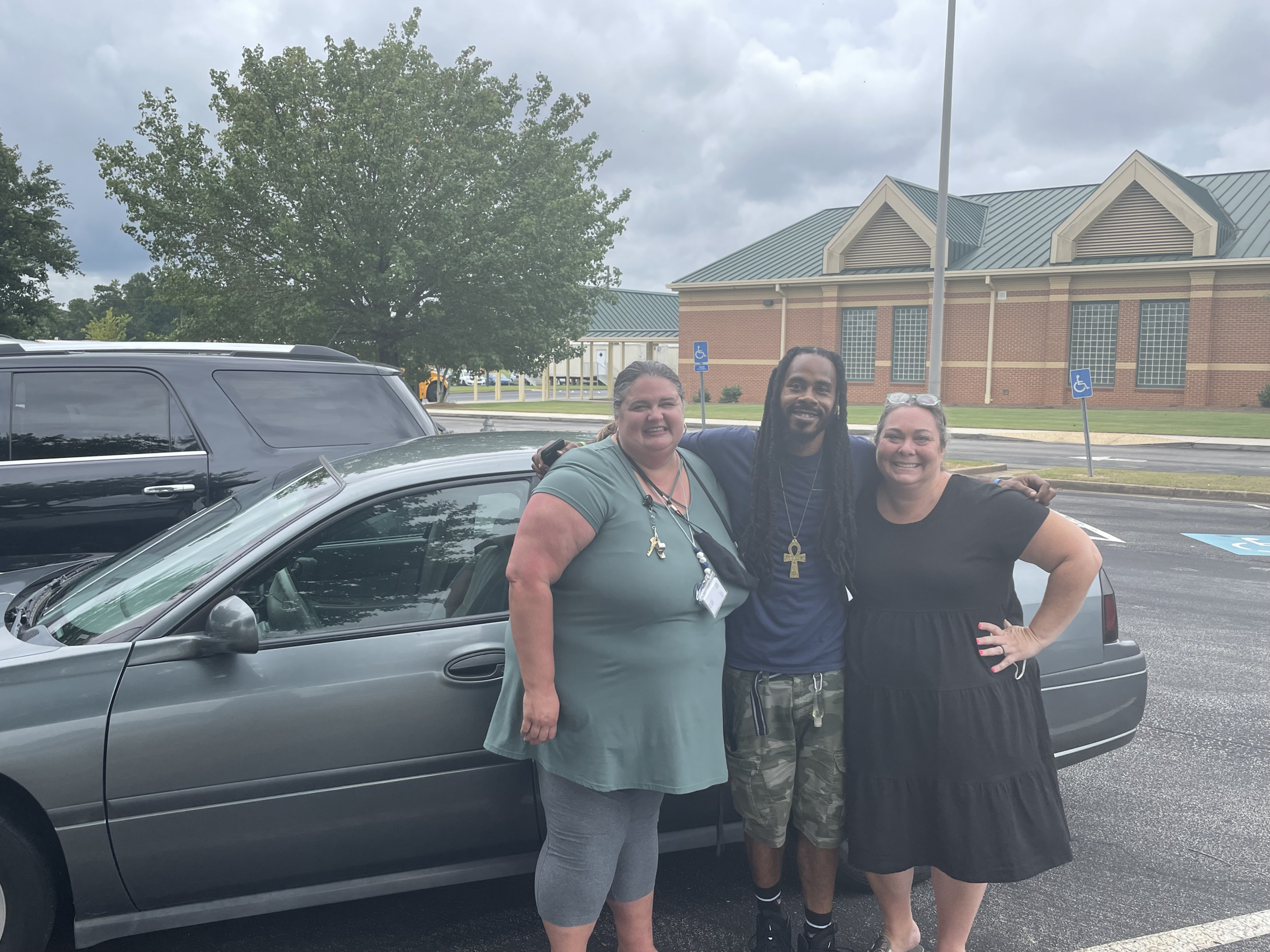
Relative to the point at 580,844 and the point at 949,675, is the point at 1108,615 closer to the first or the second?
the point at 949,675

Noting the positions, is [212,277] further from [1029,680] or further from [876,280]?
[876,280]

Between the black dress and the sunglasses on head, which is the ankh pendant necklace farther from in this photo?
the sunglasses on head

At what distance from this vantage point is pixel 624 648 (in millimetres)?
2361

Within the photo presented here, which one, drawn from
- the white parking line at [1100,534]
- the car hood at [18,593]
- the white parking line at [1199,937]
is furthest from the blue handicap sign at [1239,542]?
the car hood at [18,593]

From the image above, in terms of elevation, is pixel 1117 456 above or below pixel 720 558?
below

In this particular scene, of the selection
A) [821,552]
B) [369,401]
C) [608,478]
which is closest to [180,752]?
[608,478]

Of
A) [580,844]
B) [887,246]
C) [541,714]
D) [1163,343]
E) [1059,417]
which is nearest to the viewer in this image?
[541,714]

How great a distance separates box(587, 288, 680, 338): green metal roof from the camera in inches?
2260

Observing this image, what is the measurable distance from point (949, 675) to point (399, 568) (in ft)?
5.19

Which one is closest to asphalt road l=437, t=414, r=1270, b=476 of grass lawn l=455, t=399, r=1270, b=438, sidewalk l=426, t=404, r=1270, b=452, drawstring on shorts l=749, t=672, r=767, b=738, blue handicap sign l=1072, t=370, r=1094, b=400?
sidewalk l=426, t=404, r=1270, b=452

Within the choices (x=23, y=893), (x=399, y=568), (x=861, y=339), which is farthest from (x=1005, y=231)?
(x=23, y=893)

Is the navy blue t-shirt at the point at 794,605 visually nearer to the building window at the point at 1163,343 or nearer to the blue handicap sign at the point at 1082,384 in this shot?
the blue handicap sign at the point at 1082,384

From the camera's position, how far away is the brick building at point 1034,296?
33.1m

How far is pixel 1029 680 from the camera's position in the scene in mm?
2674
